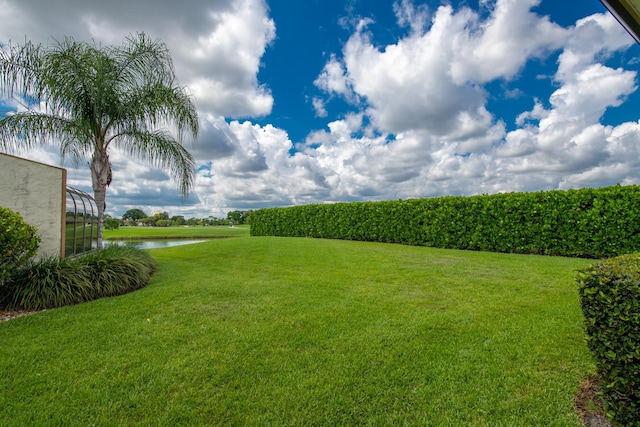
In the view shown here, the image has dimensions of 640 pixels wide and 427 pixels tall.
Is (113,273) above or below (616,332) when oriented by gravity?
below

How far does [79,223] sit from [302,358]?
27.5 feet

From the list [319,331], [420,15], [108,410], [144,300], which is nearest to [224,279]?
[144,300]

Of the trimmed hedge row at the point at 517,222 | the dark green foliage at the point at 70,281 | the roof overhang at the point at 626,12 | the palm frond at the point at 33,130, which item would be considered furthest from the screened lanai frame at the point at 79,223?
the trimmed hedge row at the point at 517,222

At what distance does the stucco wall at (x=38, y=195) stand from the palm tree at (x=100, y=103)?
5.74ft

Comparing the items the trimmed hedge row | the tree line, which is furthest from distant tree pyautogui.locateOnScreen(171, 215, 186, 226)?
the trimmed hedge row

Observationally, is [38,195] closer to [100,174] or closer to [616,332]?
[100,174]

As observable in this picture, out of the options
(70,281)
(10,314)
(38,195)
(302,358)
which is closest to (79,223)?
(38,195)

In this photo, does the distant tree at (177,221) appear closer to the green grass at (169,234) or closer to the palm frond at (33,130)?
the green grass at (169,234)

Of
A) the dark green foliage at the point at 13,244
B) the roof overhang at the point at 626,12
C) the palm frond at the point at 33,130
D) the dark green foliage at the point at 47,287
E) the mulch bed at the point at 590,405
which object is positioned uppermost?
the palm frond at the point at 33,130

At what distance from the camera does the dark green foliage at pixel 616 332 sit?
190 cm

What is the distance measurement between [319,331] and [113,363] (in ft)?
7.25

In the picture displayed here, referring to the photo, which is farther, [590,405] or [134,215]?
[134,215]

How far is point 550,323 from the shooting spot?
3.83 m

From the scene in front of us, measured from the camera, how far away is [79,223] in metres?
8.13
